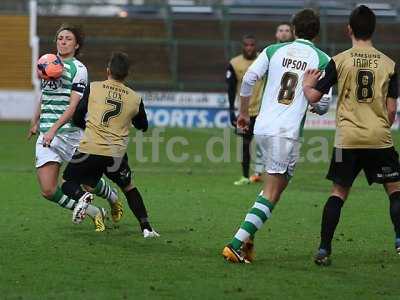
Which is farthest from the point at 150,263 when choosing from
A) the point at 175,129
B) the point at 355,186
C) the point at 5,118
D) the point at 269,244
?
the point at 5,118

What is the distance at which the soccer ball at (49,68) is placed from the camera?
9.56 meters

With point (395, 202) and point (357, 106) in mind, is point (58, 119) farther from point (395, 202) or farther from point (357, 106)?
point (395, 202)

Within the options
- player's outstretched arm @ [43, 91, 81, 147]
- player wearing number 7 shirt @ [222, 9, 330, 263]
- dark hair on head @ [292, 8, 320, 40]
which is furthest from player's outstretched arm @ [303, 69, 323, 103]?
player's outstretched arm @ [43, 91, 81, 147]

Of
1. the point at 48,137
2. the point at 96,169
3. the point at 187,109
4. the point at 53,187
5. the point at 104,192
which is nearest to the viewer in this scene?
the point at 48,137

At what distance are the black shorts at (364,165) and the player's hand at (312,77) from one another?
61cm

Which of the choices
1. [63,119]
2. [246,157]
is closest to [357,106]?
[63,119]

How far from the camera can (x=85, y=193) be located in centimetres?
952

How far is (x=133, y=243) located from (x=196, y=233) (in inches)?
34.9

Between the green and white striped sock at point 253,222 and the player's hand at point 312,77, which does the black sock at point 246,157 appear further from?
the player's hand at point 312,77

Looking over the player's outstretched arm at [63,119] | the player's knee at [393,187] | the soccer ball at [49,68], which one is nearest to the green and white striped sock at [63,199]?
the player's outstretched arm at [63,119]

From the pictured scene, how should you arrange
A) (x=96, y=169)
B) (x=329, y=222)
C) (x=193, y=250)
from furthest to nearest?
(x=96, y=169) → (x=193, y=250) → (x=329, y=222)

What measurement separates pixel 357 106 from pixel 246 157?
727 centimetres

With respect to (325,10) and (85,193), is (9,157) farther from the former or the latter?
(325,10)

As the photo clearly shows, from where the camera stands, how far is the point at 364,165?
8.26 metres
